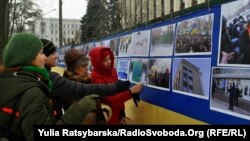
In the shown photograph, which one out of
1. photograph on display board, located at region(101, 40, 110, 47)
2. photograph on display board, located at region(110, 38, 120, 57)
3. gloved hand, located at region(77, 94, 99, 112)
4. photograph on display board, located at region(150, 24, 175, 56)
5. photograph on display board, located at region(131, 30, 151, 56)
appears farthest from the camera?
photograph on display board, located at region(101, 40, 110, 47)

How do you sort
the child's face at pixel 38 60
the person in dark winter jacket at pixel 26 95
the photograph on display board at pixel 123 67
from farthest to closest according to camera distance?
1. the photograph on display board at pixel 123 67
2. the child's face at pixel 38 60
3. the person in dark winter jacket at pixel 26 95

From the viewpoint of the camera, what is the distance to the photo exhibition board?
303cm

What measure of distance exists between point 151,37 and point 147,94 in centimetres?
69

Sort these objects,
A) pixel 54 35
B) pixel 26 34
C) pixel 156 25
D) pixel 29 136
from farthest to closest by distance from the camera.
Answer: pixel 54 35 < pixel 156 25 < pixel 26 34 < pixel 29 136

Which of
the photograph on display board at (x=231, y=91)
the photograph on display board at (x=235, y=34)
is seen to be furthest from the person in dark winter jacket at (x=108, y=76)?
the photograph on display board at (x=235, y=34)

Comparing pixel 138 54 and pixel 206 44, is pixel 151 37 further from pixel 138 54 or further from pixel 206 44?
pixel 206 44

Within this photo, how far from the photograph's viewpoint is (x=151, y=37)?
16.1 feet

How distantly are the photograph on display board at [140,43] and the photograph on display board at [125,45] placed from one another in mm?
211

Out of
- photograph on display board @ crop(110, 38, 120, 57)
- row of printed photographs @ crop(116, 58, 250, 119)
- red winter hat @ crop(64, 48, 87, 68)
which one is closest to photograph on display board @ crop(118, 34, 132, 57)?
photograph on display board @ crop(110, 38, 120, 57)

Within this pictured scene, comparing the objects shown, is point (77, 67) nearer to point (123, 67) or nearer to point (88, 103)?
point (123, 67)

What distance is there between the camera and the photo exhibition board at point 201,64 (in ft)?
9.95

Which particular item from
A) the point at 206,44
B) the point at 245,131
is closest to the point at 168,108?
the point at 206,44

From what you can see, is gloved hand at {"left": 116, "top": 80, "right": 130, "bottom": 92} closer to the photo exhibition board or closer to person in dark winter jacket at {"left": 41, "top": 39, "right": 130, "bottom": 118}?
person in dark winter jacket at {"left": 41, "top": 39, "right": 130, "bottom": 118}

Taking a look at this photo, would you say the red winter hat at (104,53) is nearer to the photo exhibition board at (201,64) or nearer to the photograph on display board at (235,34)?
the photo exhibition board at (201,64)
